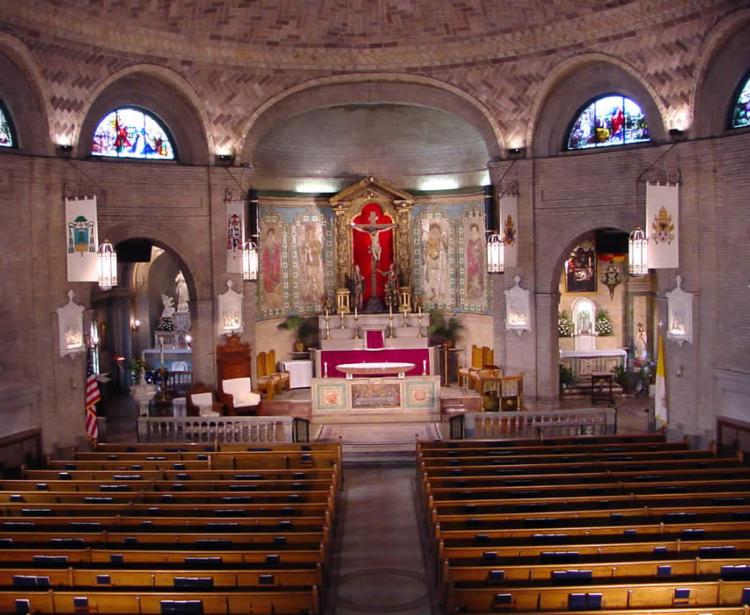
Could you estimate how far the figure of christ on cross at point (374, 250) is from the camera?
2839 centimetres

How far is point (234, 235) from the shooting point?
78.2ft

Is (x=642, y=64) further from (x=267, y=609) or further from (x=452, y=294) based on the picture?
(x=267, y=609)

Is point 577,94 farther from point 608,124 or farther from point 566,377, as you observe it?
point 566,377

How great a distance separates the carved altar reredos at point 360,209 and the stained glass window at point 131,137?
660 centimetres

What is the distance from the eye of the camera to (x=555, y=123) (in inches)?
917

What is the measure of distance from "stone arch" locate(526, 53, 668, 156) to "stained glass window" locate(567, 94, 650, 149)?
A: 261 mm

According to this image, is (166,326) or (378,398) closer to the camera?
(378,398)

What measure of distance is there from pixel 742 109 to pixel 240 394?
14.6 metres

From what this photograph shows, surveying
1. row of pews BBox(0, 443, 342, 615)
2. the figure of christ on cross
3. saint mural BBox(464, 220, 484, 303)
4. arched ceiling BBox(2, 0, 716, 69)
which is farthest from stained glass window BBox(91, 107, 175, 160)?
saint mural BBox(464, 220, 484, 303)

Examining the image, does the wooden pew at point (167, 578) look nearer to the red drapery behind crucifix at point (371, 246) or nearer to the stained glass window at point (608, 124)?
the stained glass window at point (608, 124)

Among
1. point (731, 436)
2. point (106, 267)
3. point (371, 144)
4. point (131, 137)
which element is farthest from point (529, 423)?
point (131, 137)

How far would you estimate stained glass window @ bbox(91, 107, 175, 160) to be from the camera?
22438mm

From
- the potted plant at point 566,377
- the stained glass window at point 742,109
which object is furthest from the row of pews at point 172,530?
the stained glass window at point 742,109

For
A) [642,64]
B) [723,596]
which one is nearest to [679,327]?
[642,64]
